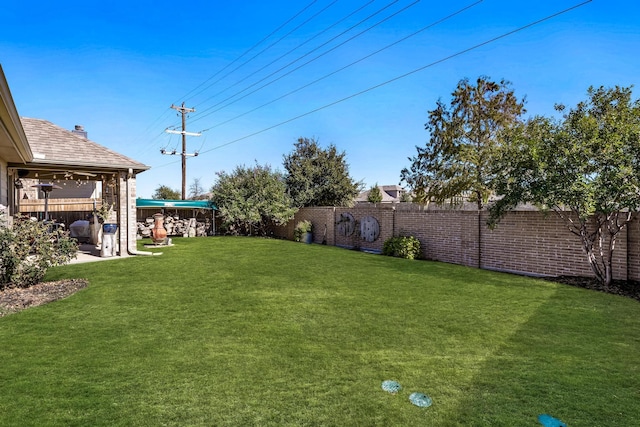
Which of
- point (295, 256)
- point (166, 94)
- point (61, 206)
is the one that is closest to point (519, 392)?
point (295, 256)

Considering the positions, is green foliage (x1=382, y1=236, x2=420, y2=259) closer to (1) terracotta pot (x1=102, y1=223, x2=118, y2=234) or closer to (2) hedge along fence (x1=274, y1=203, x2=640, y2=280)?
(2) hedge along fence (x1=274, y1=203, x2=640, y2=280)

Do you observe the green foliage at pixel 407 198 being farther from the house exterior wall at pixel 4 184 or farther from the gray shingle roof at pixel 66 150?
the house exterior wall at pixel 4 184

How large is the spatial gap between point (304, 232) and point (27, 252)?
12237 mm

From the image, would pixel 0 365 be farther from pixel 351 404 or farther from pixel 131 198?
pixel 131 198

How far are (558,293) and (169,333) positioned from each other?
707cm

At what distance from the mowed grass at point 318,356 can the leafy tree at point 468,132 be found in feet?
24.4

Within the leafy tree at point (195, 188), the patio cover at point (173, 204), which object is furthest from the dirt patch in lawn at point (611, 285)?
the leafy tree at point (195, 188)

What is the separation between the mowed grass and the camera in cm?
277

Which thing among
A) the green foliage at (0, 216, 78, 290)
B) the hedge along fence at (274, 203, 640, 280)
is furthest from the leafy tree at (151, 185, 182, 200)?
the green foliage at (0, 216, 78, 290)

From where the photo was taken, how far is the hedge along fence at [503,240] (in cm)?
773

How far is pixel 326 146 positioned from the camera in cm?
2222

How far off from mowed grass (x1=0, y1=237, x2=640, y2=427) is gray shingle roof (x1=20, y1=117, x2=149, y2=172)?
5559mm

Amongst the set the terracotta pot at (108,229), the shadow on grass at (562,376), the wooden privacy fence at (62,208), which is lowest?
the shadow on grass at (562,376)

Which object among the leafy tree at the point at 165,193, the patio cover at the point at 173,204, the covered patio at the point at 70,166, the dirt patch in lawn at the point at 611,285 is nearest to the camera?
the dirt patch in lawn at the point at 611,285
